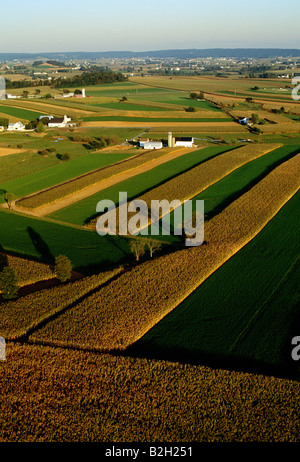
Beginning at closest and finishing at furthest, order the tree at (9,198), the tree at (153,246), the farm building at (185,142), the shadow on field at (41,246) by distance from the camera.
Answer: the tree at (153,246) → the shadow on field at (41,246) → the tree at (9,198) → the farm building at (185,142)

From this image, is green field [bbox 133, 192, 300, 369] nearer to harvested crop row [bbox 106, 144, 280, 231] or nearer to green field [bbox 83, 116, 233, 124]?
harvested crop row [bbox 106, 144, 280, 231]

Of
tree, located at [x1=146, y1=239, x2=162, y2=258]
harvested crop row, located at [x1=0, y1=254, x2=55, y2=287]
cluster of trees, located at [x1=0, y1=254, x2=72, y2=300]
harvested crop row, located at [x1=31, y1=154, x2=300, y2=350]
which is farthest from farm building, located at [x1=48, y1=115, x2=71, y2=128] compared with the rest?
cluster of trees, located at [x1=0, y1=254, x2=72, y2=300]

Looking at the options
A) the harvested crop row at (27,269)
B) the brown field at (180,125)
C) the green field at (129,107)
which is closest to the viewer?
the harvested crop row at (27,269)

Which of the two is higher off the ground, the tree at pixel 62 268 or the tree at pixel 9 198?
the tree at pixel 9 198

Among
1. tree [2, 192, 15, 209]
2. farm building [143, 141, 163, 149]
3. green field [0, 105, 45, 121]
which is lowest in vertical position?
tree [2, 192, 15, 209]

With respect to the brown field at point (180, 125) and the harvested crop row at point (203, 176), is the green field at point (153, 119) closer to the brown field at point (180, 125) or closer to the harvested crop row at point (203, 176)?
the brown field at point (180, 125)

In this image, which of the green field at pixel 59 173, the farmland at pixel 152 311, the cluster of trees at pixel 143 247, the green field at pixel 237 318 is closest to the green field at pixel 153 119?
the green field at pixel 59 173
